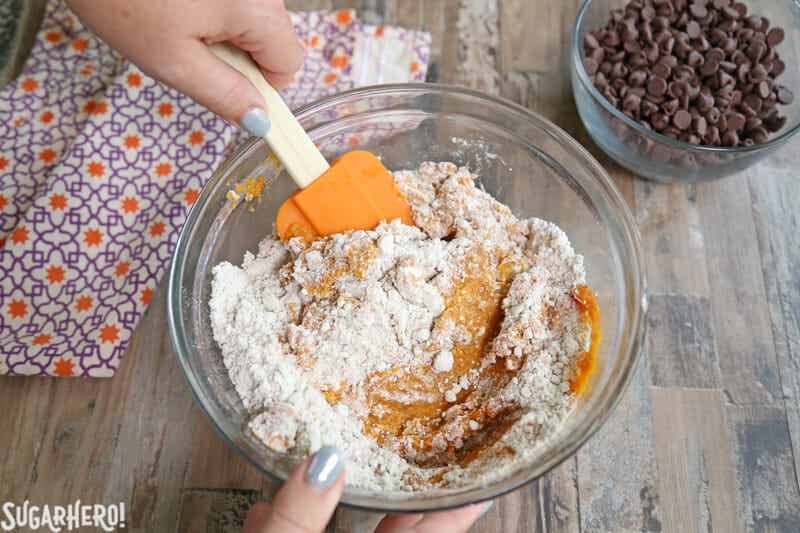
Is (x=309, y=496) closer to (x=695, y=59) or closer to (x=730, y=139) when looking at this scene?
(x=730, y=139)

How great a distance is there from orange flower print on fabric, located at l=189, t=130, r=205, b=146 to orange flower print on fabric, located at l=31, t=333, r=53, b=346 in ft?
2.08

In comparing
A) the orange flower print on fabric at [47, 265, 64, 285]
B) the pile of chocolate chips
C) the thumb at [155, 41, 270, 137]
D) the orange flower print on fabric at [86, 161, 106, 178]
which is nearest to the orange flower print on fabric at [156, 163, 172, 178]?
the orange flower print on fabric at [86, 161, 106, 178]

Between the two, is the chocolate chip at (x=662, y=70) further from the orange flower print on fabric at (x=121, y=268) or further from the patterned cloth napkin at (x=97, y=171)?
the orange flower print on fabric at (x=121, y=268)

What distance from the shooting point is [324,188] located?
4.43 ft

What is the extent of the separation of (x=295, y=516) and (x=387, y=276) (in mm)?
511

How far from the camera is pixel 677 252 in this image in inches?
65.9

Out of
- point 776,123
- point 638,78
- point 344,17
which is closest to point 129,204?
point 344,17

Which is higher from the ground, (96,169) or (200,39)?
(200,39)

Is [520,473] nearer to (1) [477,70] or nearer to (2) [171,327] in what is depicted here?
(2) [171,327]

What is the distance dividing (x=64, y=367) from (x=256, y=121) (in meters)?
0.80

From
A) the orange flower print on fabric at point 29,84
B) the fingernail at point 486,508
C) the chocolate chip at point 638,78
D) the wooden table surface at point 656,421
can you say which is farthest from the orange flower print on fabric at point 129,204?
the chocolate chip at point 638,78

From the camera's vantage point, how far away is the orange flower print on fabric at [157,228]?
66.6 inches

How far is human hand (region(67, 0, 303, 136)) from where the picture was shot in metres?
1.06

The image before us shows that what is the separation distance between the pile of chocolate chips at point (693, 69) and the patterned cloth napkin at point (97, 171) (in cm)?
56
